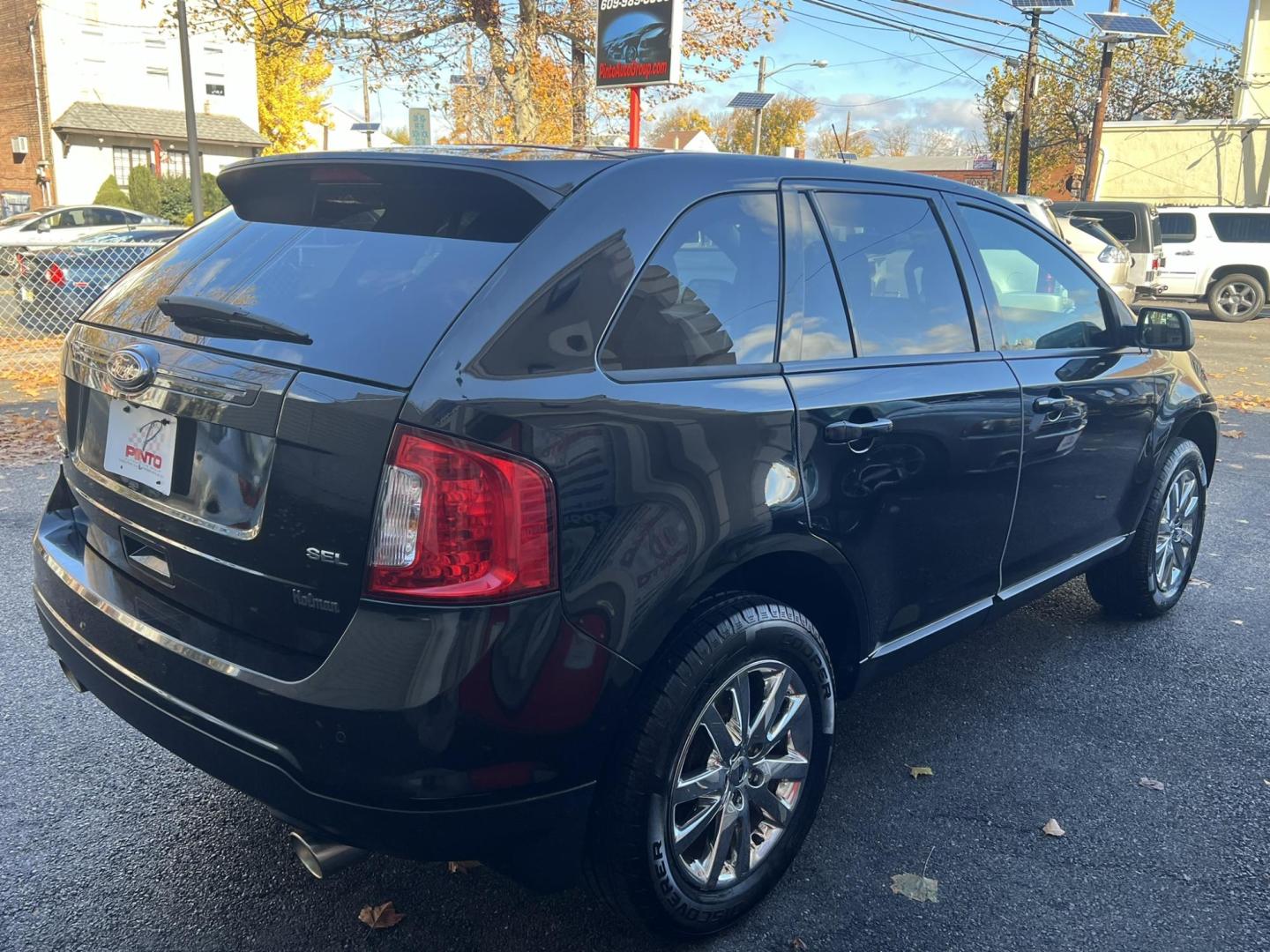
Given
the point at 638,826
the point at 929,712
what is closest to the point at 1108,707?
the point at 929,712

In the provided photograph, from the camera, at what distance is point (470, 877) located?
8.76ft

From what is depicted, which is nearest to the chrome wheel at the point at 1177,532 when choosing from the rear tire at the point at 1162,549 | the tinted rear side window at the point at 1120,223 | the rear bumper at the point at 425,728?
the rear tire at the point at 1162,549

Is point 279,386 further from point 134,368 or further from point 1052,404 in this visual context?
point 1052,404

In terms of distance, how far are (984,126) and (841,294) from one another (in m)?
54.6

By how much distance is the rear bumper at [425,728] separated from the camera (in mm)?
1917

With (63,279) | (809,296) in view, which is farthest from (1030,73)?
(809,296)

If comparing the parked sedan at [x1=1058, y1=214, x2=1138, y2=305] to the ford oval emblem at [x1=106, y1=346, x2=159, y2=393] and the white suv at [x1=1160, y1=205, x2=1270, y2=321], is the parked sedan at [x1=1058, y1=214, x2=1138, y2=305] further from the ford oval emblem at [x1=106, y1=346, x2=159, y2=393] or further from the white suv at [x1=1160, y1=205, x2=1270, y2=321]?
the ford oval emblem at [x1=106, y1=346, x2=159, y2=393]

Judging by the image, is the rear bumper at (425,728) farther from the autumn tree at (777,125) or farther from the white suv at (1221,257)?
the autumn tree at (777,125)

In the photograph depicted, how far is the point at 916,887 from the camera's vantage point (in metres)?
2.68

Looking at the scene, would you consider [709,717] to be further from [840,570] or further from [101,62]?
[101,62]

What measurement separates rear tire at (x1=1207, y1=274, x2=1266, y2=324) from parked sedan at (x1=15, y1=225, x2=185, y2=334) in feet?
57.6

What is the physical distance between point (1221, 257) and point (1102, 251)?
6.92 meters

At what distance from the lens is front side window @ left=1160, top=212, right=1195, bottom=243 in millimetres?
19125

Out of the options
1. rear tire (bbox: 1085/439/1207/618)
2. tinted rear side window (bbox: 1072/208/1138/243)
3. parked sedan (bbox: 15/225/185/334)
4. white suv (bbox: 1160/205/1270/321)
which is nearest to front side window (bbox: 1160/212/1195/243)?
white suv (bbox: 1160/205/1270/321)
